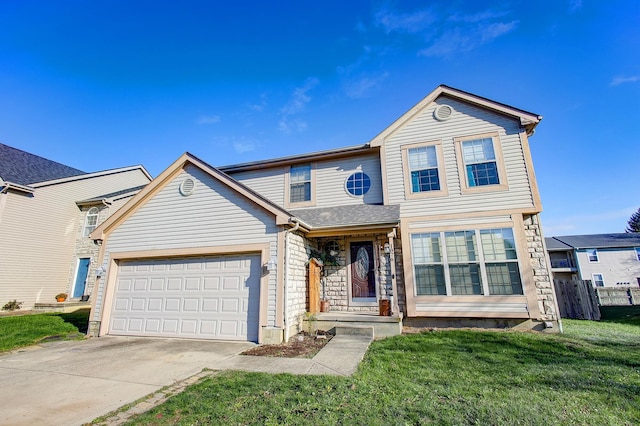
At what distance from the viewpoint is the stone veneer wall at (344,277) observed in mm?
9352

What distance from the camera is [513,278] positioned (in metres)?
8.23

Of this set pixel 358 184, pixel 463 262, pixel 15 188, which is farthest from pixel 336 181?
pixel 15 188

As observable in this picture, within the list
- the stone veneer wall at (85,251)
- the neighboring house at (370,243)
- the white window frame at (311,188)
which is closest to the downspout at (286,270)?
the neighboring house at (370,243)

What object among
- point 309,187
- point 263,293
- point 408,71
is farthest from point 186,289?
point 408,71

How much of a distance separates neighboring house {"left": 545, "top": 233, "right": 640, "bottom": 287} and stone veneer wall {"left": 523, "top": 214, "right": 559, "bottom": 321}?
1878cm

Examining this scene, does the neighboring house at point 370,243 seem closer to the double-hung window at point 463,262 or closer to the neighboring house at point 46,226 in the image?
the double-hung window at point 463,262

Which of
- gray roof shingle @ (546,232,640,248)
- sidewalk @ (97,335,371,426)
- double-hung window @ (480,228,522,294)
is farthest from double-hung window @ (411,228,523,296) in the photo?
gray roof shingle @ (546,232,640,248)

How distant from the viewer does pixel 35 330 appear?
8.90m

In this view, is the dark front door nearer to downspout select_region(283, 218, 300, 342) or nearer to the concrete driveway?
downspout select_region(283, 218, 300, 342)

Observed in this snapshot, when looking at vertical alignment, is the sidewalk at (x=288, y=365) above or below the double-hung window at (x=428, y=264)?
below

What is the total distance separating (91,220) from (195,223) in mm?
12240

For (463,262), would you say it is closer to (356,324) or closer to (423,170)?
(423,170)

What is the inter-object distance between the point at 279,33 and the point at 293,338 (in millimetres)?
10361

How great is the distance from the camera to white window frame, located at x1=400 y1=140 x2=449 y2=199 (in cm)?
945
